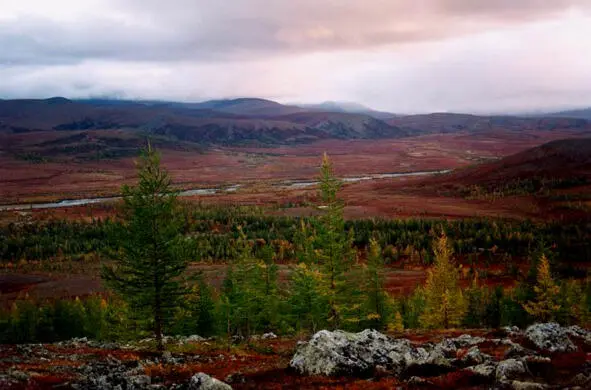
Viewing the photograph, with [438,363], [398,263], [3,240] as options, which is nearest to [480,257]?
[398,263]

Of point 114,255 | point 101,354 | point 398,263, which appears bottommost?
point 398,263

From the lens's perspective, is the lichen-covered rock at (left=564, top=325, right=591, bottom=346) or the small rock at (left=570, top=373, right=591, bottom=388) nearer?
the small rock at (left=570, top=373, right=591, bottom=388)

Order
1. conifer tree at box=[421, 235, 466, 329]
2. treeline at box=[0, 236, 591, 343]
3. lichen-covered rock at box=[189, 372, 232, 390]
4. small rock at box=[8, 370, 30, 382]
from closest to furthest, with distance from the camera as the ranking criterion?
1. lichen-covered rock at box=[189, 372, 232, 390]
2. small rock at box=[8, 370, 30, 382]
3. treeline at box=[0, 236, 591, 343]
4. conifer tree at box=[421, 235, 466, 329]

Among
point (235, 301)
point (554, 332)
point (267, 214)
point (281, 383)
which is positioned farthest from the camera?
point (267, 214)

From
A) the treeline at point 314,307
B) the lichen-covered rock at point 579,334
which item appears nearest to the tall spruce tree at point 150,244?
the treeline at point 314,307

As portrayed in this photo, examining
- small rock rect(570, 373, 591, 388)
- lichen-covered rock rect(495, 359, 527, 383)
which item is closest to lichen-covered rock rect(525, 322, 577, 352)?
lichen-covered rock rect(495, 359, 527, 383)

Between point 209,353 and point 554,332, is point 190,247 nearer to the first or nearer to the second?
point 209,353

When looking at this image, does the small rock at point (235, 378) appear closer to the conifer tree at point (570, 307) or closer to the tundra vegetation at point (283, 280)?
the tundra vegetation at point (283, 280)

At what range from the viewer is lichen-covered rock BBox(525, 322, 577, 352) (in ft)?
78.4

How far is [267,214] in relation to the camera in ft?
589

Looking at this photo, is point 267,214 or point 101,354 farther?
point 267,214

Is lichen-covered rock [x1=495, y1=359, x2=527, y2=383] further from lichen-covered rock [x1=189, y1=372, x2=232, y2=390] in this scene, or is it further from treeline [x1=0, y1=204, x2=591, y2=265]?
treeline [x1=0, y1=204, x2=591, y2=265]

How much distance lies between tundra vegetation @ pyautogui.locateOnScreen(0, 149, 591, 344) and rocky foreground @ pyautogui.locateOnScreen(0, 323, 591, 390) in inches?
246

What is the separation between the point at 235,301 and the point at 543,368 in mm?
32610
